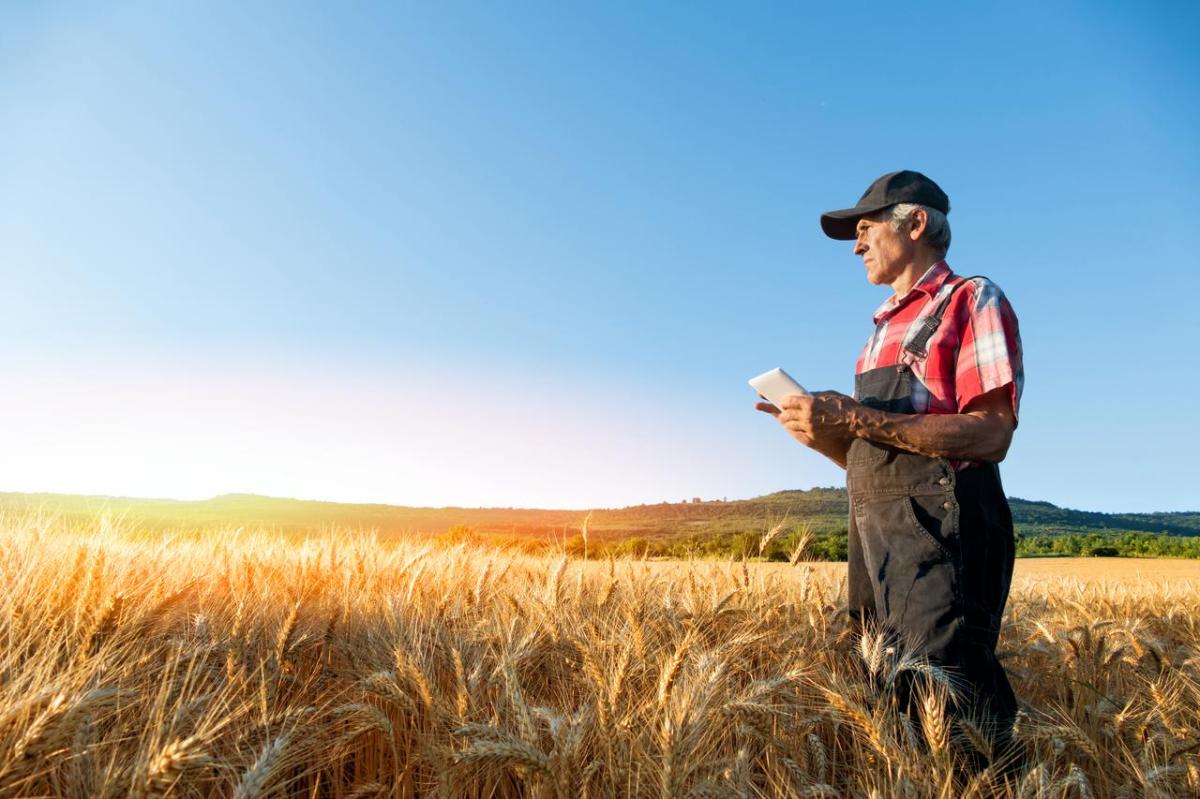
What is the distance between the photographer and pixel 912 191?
2.84 m

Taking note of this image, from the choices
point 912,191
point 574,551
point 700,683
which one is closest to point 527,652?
point 700,683

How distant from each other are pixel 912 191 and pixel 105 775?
3.04 metres

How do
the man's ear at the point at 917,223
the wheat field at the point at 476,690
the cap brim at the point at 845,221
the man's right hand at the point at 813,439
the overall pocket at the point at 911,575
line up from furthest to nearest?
the cap brim at the point at 845,221
the man's ear at the point at 917,223
the man's right hand at the point at 813,439
the overall pocket at the point at 911,575
the wheat field at the point at 476,690

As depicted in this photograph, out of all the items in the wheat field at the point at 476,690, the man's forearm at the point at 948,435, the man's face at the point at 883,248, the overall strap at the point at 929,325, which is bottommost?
the wheat field at the point at 476,690

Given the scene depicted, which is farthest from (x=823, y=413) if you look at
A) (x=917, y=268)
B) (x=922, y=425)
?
(x=917, y=268)

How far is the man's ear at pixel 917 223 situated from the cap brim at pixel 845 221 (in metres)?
0.12

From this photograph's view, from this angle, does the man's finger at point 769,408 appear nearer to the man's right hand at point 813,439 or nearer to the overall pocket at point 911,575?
the man's right hand at point 813,439

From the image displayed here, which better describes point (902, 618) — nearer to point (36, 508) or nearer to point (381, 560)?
point (381, 560)

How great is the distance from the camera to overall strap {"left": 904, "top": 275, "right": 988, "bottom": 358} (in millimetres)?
2594

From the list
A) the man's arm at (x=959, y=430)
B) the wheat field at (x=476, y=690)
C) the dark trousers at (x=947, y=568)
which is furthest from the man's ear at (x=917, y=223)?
the wheat field at (x=476, y=690)

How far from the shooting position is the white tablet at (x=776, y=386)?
2.72 meters

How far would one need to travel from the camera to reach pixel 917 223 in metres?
2.84

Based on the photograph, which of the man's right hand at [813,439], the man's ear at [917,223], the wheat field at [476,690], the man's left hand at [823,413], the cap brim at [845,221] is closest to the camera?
the wheat field at [476,690]

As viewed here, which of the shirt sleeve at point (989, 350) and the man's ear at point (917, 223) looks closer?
the shirt sleeve at point (989, 350)
